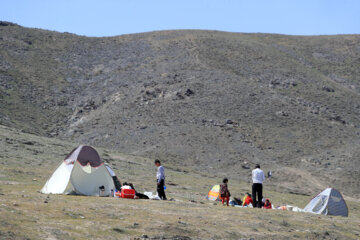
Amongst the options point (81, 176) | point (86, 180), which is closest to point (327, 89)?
point (86, 180)

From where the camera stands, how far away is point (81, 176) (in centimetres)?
2225

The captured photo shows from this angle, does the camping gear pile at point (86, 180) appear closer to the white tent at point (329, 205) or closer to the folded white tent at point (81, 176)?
the folded white tent at point (81, 176)

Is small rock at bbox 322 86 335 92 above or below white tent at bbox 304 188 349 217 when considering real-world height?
above

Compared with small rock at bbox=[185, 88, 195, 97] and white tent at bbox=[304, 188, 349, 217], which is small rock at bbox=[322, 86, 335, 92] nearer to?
small rock at bbox=[185, 88, 195, 97]

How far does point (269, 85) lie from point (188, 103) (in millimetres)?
12344

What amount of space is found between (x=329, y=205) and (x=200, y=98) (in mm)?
37922

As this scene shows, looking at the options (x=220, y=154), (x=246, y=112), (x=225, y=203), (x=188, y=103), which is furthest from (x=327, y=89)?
(x=225, y=203)

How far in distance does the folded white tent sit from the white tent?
9238 mm

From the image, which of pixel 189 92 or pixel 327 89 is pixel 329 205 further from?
pixel 327 89

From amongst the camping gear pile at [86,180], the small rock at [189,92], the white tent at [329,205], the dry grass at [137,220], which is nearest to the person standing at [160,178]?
the camping gear pile at [86,180]

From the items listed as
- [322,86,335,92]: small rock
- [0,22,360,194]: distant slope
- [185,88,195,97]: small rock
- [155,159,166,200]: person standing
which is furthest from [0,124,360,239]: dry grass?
[322,86,335,92]: small rock

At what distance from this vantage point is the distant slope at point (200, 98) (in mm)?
52281

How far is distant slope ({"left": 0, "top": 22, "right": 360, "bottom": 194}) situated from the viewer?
2058 inches

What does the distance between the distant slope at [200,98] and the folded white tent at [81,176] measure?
24.9 m
